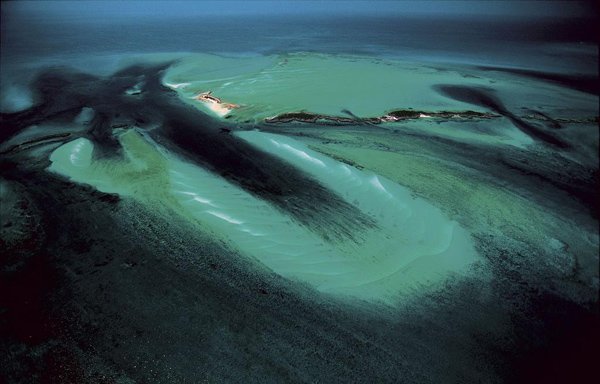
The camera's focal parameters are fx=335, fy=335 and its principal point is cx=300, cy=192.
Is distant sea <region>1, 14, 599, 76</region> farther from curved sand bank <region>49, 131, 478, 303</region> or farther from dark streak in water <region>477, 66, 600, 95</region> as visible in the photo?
curved sand bank <region>49, 131, 478, 303</region>

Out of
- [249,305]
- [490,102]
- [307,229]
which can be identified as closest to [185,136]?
[307,229]

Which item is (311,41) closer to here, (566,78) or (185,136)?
(566,78)

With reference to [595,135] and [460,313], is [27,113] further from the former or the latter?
[595,135]

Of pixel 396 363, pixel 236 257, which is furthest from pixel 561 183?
pixel 236 257

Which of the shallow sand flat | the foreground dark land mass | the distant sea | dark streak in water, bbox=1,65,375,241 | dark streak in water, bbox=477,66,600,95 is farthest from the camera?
the distant sea

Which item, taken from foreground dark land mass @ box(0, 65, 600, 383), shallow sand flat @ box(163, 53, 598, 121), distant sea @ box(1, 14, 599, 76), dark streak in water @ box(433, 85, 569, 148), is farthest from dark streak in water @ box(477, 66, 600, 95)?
foreground dark land mass @ box(0, 65, 600, 383)

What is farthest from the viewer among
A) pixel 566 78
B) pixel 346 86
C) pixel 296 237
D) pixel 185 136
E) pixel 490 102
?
pixel 566 78

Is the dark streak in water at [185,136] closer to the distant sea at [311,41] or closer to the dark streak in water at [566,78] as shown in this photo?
the distant sea at [311,41]

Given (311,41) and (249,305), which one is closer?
(249,305)
